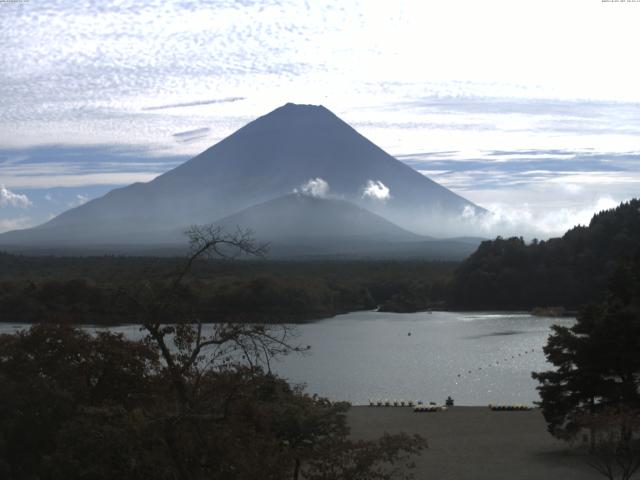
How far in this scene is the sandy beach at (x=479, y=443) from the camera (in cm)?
1351

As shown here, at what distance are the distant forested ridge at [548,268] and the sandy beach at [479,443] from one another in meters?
39.7

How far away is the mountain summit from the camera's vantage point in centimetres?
16925

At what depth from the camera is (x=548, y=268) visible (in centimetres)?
5941

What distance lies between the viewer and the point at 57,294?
166 feet

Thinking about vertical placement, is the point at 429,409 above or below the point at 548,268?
below

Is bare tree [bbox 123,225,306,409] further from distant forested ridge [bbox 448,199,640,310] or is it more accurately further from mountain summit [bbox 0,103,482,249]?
mountain summit [bbox 0,103,482,249]

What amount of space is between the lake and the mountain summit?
115910mm

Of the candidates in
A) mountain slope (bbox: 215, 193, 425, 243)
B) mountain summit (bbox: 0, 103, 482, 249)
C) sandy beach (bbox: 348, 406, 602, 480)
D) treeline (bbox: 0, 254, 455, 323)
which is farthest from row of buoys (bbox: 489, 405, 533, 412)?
mountain summit (bbox: 0, 103, 482, 249)

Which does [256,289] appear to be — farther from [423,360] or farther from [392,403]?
[392,403]

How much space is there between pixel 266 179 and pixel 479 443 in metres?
159

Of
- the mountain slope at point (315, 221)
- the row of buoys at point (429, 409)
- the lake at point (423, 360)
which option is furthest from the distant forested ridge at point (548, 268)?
the mountain slope at point (315, 221)

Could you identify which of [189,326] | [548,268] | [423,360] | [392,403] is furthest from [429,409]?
[548,268]

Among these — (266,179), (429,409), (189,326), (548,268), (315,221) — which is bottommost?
(429,409)

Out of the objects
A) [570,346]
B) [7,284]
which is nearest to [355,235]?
[7,284]
